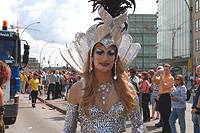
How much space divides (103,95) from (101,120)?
26 centimetres

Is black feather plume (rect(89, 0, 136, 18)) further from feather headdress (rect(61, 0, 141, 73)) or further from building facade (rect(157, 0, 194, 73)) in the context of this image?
building facade (rect(157, 0, 194, 73))

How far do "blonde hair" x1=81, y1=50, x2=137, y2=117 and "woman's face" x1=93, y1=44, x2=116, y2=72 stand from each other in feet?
0.48

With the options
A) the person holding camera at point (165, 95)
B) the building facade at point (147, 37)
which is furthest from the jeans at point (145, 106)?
the building facade at point (147, 37)

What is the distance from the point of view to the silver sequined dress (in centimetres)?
223

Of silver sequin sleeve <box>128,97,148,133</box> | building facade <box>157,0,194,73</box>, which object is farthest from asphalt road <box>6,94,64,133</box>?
building facade <box>157,0,194,73</box>

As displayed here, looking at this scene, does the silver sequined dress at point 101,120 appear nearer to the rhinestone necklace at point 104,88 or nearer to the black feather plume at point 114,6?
the rhinestone necklace at point 104,88

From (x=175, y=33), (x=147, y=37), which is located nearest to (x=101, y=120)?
(x=175, y=33)

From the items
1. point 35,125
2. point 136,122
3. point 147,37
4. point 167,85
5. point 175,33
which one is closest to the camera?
point 136,122

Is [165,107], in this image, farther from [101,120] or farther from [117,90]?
[101,120]

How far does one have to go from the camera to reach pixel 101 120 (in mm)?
2238

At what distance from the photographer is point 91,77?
2.45 m

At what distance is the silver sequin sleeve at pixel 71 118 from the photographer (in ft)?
7.52

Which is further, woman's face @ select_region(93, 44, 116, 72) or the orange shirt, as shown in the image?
the orange shirt

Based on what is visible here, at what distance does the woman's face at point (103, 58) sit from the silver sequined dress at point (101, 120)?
361mm
